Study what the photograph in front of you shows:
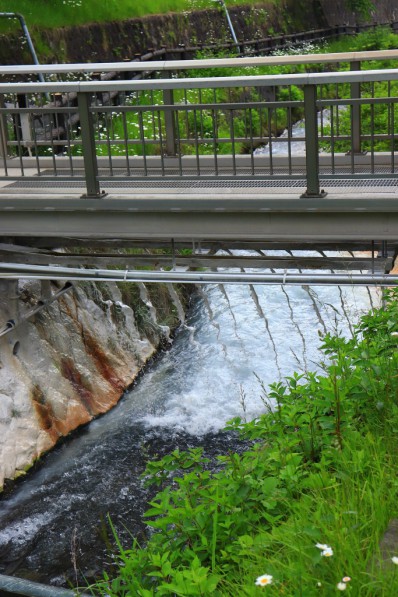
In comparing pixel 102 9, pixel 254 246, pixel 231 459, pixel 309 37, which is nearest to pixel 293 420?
pixel 231 459

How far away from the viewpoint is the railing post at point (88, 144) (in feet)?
28.8

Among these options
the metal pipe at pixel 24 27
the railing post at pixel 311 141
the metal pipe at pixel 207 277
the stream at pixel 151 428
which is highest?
the metal pipe at pixel 24 27

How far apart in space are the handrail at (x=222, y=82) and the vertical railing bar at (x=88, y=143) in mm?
142

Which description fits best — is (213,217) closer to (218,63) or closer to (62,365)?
(218,63)

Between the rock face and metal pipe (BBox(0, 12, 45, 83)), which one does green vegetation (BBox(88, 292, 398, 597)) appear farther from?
metal pipe (BBox(0, 12, 45, 83))

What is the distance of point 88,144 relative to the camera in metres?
8.88

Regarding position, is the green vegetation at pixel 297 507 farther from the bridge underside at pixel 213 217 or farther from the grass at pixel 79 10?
the grass at pixel 79 10

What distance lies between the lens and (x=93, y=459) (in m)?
10.6

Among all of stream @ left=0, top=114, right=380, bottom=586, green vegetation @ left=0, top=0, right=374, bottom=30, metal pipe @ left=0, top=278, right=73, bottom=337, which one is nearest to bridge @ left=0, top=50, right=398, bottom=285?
metal pipe @ left=0, top=278, right=73, bottom=337

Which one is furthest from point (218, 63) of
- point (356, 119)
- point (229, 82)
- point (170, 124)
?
point (229, 82)

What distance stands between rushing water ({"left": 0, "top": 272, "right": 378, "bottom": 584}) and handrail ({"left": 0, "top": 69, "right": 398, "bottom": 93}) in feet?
6.70

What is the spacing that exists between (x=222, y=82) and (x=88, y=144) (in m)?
1.46

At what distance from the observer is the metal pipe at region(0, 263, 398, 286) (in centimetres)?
836

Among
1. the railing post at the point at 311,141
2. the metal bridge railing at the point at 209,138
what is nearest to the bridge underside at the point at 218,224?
the railing post at the point at 311,141
